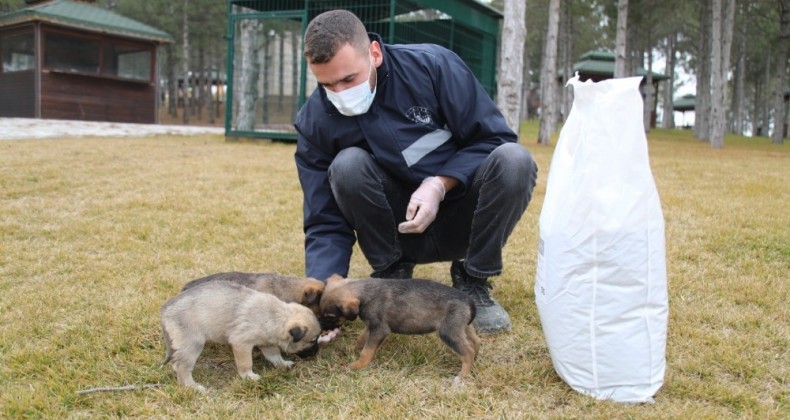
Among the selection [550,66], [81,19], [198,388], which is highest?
[81,19]

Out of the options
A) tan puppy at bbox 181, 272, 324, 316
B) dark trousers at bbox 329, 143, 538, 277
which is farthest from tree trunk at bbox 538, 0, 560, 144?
tan puppy at bbox 181, 272, 324, 316

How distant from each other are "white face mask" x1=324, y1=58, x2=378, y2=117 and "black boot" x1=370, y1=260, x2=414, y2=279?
3.20ft

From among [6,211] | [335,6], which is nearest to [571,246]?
[6,211]

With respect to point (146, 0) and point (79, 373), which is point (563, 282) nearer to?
point (79, 373)

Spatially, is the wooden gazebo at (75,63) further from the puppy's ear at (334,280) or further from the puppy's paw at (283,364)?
the puppy's paw at (283,364)

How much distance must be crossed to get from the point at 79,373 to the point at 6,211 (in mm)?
4107

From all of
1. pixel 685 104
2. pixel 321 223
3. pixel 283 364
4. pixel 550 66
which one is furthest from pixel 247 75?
pixel 685 104

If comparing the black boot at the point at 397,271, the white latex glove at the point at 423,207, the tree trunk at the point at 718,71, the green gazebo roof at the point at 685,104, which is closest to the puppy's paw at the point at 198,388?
the white latex glove at the point at 423,207

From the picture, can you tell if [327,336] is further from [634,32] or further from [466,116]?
[634,32]

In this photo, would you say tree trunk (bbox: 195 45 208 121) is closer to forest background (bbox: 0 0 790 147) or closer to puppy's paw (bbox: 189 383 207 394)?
forest background (bbox: 0 0 790 147)

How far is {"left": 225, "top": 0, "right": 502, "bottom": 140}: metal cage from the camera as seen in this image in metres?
12.7

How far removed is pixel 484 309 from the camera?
3.42 m

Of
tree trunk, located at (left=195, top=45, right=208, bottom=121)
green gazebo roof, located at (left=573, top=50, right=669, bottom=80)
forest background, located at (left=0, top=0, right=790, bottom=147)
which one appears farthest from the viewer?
tree trunk, located at (left=195, top=45, right=208, bottom=121)

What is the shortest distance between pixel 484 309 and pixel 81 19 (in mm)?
21574
